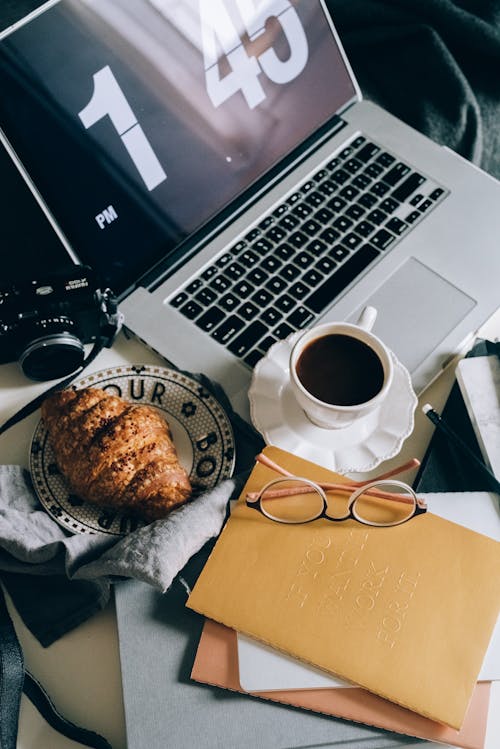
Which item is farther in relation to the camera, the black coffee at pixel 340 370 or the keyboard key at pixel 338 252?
the keyboard key at pixel 338 252

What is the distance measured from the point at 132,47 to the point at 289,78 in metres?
0.22

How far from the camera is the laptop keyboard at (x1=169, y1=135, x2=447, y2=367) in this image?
29.4 inches

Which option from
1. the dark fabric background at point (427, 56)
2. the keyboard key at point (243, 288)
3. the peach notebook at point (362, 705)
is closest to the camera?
the peach notebook at point (362, 705)

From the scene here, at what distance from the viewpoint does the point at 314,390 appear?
A: 2.17 ft

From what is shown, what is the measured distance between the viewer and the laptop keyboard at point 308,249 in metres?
0.75

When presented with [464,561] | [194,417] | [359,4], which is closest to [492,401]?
[464,561]

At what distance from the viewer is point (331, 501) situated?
641 millimetres

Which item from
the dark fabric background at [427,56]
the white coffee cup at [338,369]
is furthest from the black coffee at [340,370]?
the dark fabric background at [427,56]

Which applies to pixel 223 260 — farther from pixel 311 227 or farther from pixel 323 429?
pixel 323 429

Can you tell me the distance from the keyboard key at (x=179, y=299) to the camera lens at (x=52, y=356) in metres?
0.11

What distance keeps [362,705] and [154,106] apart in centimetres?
61

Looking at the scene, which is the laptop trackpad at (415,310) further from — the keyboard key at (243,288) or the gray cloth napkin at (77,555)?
the gray cloth napkin at (77,555)

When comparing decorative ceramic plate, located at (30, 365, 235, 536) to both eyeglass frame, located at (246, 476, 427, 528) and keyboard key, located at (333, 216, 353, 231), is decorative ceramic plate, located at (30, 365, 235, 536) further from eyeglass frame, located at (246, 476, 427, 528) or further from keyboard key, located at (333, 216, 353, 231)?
keyboard key, located at (333, 216, 353, 231)

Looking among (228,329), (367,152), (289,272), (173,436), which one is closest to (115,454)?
(173,436)
